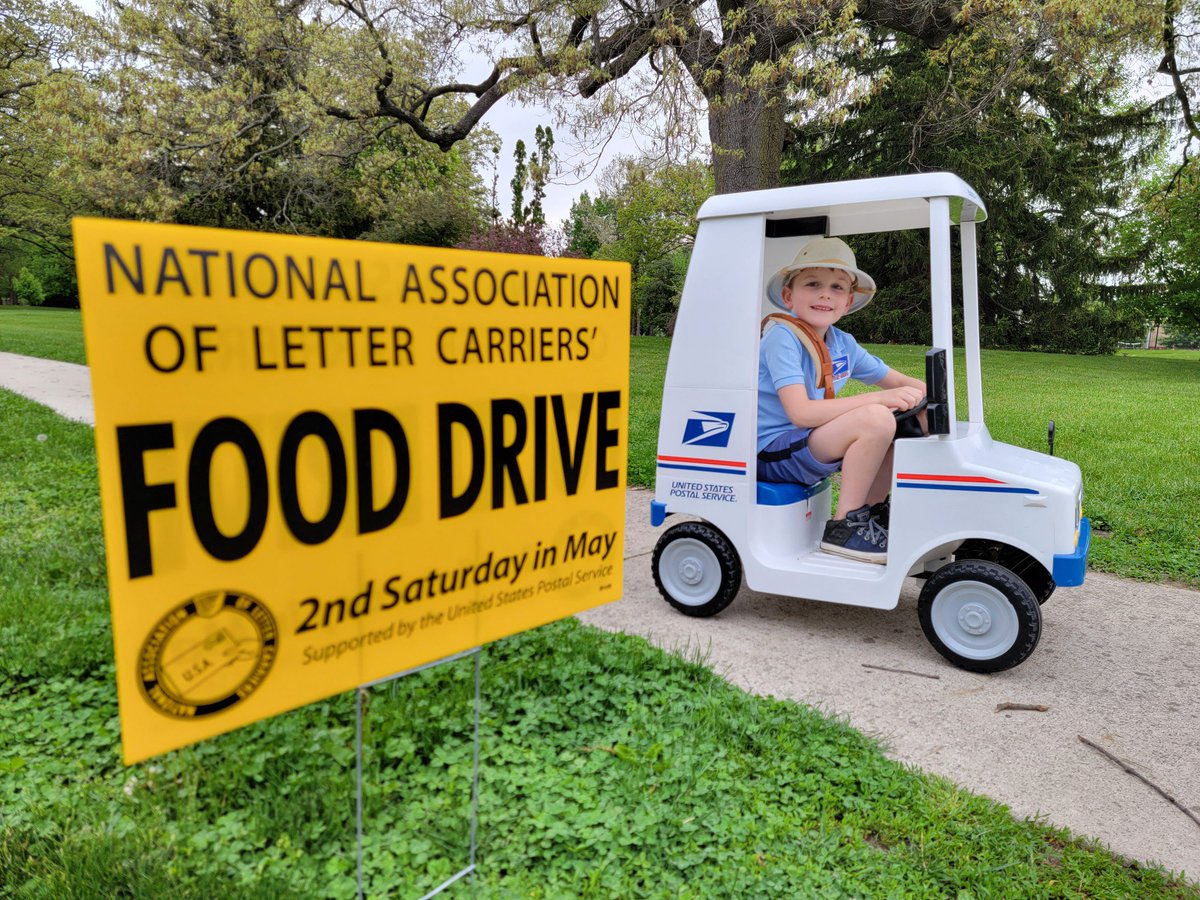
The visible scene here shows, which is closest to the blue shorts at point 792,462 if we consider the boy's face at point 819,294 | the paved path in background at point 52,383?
the boy's face at point 819,294

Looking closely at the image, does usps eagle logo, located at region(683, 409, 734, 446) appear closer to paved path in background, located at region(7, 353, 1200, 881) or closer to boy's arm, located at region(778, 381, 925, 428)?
boy's arm, located at region(778, 381, 925, 428)

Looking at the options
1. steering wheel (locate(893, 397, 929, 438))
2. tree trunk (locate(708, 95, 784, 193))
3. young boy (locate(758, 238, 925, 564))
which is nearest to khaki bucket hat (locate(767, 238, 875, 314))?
young boy (locate(758, 238, 925, 564))

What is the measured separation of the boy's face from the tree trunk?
529 cm

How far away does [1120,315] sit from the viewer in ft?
79.6

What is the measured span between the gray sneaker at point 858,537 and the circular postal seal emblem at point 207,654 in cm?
288

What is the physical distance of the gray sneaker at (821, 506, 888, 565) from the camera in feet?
12.1

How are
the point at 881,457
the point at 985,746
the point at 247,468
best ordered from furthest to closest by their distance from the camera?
the point at 881,457 → the point at 985,746 → the point at 247,468

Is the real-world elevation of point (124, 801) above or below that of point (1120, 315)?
below

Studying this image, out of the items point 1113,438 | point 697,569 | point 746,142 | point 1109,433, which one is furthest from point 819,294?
point 1109,433

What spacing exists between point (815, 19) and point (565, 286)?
6.98 m

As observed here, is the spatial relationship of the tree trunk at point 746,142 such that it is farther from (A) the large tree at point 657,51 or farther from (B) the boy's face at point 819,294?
(B) the boy's face at point 819,294

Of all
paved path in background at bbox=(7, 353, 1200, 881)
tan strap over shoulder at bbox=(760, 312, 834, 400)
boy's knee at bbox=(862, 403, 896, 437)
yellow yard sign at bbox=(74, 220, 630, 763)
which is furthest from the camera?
tan strap over shoulder at bbox=(760, 312, 834, 400)

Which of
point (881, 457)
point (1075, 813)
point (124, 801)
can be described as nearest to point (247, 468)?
point (124, 801)

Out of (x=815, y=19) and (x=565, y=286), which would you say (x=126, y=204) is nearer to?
(x=815, y=19)
